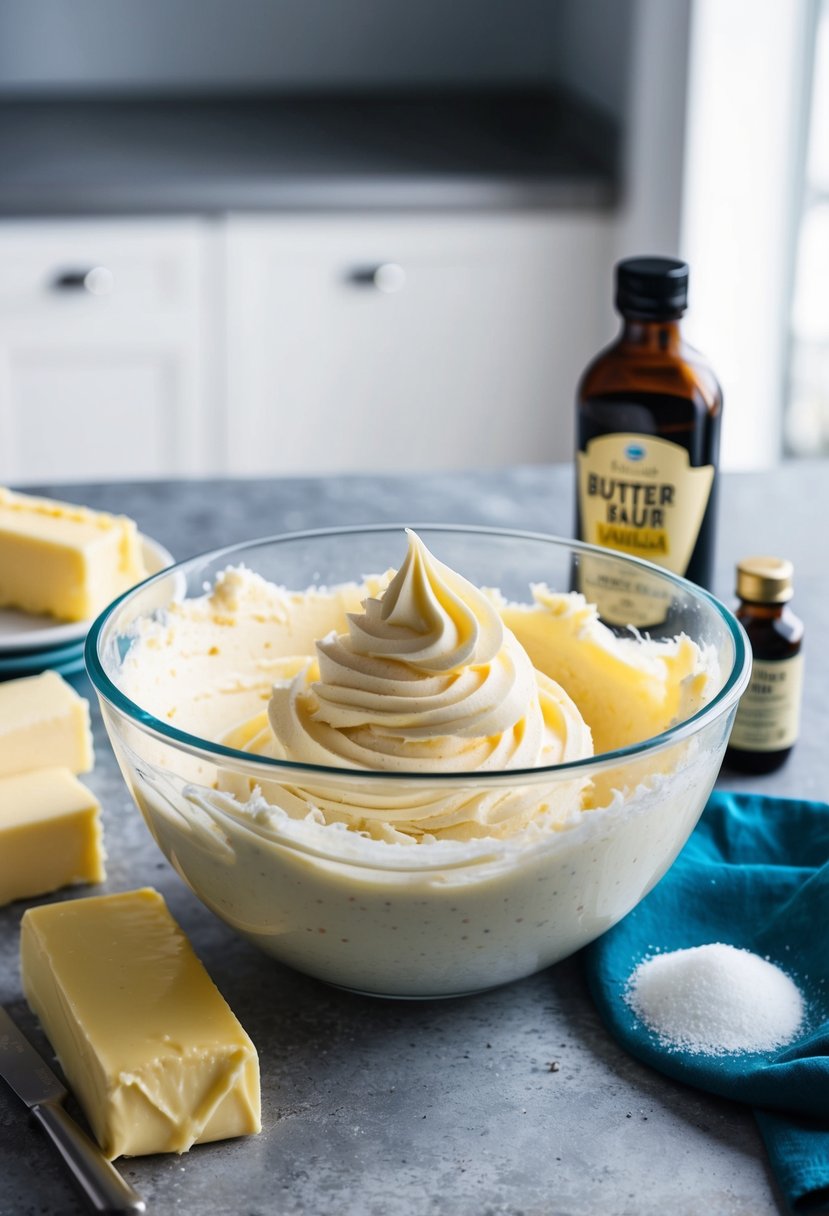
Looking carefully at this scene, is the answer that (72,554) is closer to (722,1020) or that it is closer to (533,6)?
(722,1020)

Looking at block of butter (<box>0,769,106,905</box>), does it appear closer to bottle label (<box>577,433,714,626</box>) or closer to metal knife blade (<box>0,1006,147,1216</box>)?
metal knife blade (<box>0,1006,147,1216</box>)

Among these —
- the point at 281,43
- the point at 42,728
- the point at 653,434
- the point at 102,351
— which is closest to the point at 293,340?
the point at 102,351

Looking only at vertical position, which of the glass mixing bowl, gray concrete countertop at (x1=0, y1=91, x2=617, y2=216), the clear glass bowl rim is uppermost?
gray concrete countertop at (x1=0, y1=91, x2=617, y2=216)

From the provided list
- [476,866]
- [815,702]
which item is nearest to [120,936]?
[476,866]

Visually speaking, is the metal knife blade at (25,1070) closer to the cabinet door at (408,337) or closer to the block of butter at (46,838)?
the block of butter at (46,838)

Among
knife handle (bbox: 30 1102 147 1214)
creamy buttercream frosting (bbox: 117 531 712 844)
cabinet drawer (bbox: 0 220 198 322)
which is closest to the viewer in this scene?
knife handle (bbox: 30 1102 147 1214)

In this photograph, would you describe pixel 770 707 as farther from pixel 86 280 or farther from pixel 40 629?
pixel 86 280

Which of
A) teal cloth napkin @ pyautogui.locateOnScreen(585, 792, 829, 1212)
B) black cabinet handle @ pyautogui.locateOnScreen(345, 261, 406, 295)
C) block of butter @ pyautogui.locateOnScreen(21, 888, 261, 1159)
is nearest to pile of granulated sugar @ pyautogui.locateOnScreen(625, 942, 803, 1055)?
teal cloth napkin @ pyautogui.locateOnScreen(585, 792, 829, 1212)
